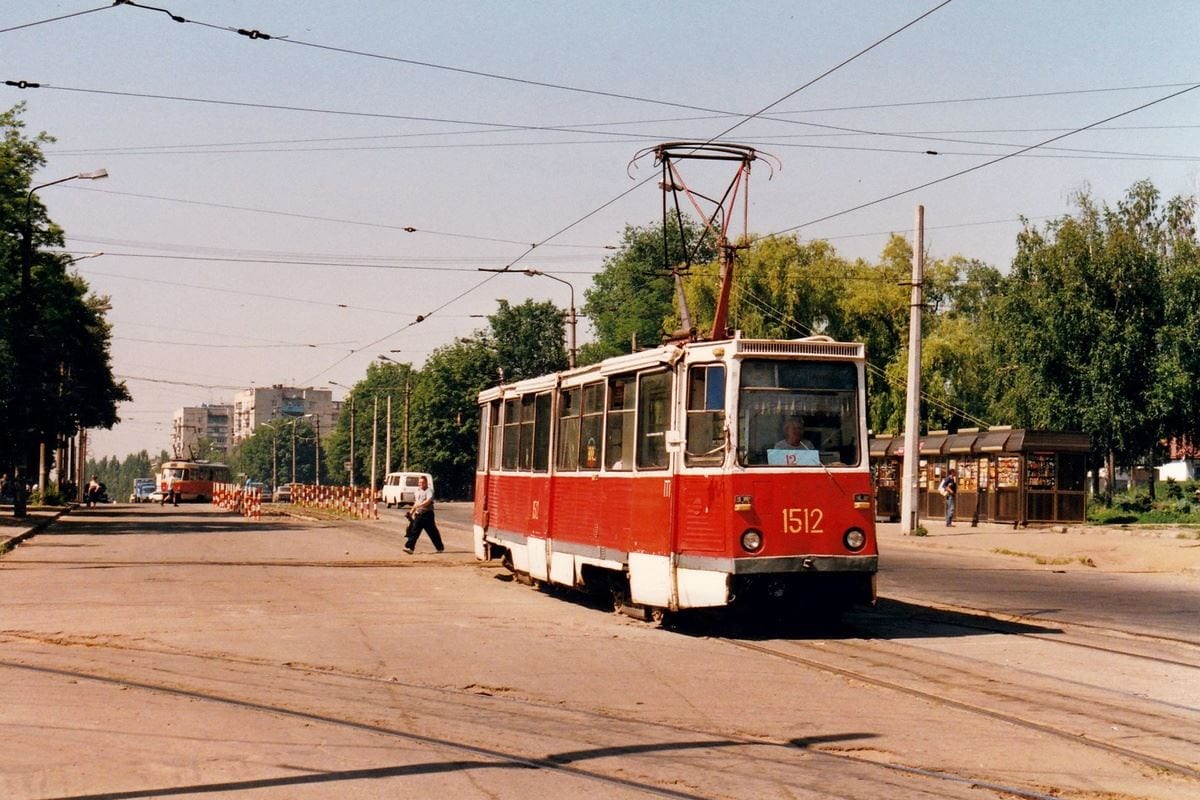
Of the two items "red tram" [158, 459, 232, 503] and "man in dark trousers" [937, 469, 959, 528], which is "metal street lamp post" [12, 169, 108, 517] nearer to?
"man in dark trousers" [937, 469, 959, 528]

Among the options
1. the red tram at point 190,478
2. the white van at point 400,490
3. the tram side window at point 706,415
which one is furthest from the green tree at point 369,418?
the tram side window at point 706,415

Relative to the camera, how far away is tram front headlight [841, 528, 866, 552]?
48.3 ft

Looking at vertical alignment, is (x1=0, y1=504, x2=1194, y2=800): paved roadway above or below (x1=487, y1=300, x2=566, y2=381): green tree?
A: below

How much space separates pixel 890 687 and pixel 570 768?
3924 mm

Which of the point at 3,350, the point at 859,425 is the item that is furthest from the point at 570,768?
the point at 3,350

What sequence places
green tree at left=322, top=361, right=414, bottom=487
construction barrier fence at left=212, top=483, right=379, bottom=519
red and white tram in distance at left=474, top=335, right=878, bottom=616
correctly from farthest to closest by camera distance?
1. green tree at left=322, top=361, right=414, bottom=487
2. construction barrier fence at left=212, top=483, right=379, bottom=519
3. red and white tram in distance at left=474, top=335, right=878, bottom=616

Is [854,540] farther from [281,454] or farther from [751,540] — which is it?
[281,454]

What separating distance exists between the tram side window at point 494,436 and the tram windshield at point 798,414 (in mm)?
8371

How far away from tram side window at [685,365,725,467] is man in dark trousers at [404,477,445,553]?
43.5ft

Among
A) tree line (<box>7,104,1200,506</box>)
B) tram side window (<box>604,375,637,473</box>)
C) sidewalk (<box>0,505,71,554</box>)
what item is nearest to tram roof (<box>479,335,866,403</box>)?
tram side window (<box>604,375,637,473</box>)

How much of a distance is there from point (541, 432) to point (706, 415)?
18.4 feet

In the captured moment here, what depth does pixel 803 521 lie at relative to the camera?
1457cm

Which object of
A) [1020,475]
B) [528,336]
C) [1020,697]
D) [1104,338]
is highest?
[528,336]

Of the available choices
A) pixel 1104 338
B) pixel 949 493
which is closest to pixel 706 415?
pixel 949 493
